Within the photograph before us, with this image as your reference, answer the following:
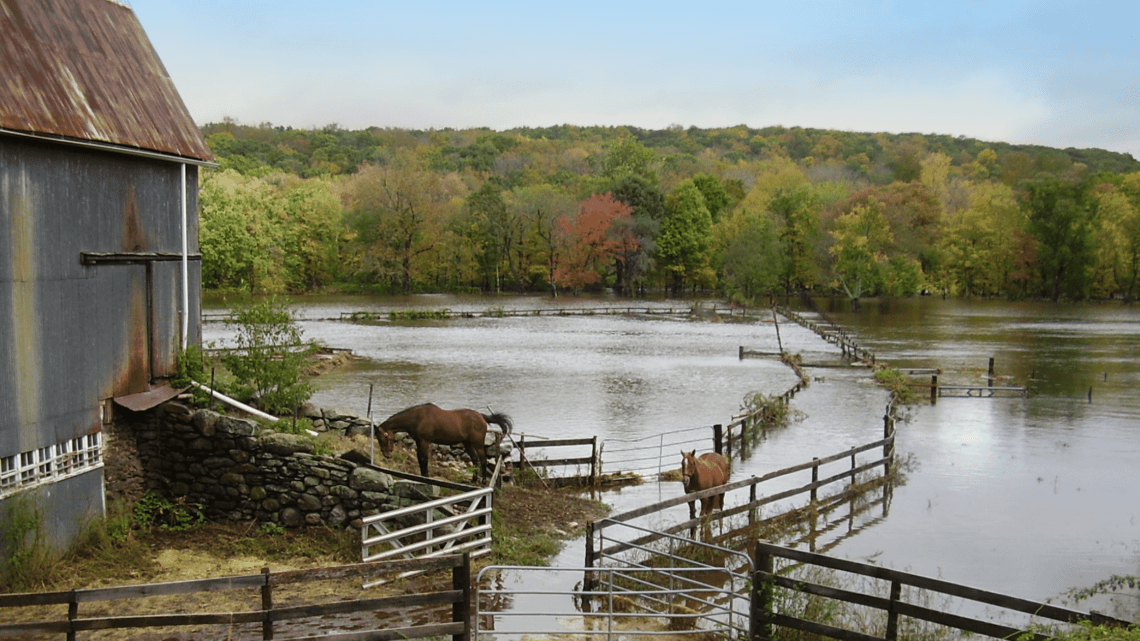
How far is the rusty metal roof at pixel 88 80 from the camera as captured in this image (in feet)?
40.5

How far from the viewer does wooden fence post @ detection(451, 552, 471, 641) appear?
856 cm

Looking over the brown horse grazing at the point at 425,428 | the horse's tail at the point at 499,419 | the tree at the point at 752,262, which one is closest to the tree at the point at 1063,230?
the tree at the point at 752,262

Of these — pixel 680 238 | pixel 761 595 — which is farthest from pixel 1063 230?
pixel 761 595

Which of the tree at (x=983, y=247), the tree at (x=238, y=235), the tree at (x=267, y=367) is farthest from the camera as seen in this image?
the tree at (x=983, y=247)

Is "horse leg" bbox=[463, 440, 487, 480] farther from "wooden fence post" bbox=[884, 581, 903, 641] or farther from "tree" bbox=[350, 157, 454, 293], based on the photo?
"tree" bbox=[350, 157, 454, 293]

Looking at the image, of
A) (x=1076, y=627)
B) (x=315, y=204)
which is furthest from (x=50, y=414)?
(x=315, y=204)

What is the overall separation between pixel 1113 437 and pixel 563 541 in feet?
63.0

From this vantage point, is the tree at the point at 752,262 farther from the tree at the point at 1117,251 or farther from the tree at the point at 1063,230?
the tree at the point at 1117,251

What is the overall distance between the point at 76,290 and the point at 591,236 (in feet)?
244

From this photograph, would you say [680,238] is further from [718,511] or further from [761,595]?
[761,595]

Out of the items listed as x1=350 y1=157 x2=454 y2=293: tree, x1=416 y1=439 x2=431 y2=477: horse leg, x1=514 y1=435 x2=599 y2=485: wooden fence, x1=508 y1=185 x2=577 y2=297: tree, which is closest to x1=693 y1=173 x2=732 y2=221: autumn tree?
x1=508 y1=185 x2=577 y2=297: tree

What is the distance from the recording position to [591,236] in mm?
86375

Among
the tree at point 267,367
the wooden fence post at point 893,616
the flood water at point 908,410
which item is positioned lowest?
the flood water at point 908,410

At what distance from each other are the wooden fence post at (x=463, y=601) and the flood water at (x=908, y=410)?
527 centimetres
